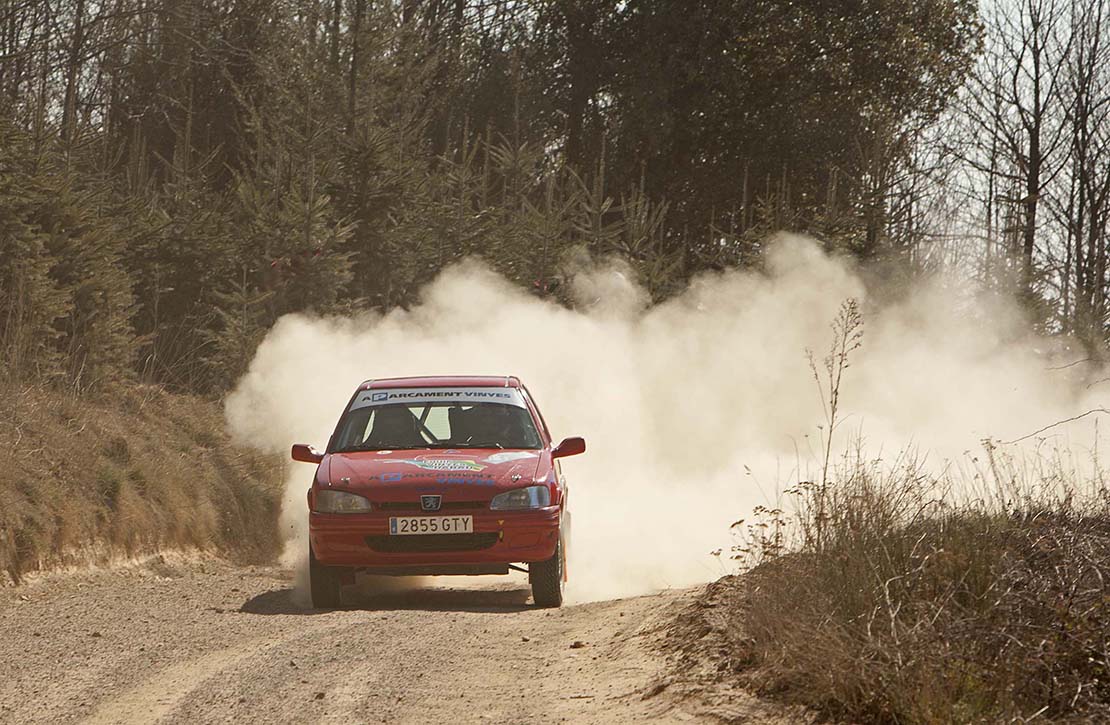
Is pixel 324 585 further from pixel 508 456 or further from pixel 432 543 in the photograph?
pixel 508 456

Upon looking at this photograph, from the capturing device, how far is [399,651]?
8.73m

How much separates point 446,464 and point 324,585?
52.7 inches

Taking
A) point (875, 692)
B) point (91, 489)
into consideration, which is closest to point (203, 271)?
point (91, 489)

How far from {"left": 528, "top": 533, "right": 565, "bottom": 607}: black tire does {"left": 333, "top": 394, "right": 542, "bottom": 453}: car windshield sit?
126cm

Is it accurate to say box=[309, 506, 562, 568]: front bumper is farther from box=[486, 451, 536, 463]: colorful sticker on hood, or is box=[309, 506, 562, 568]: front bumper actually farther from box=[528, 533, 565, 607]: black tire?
box=[486, 451, 536, 463]: colorful sticker on hood

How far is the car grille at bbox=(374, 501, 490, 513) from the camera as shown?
11.1 m

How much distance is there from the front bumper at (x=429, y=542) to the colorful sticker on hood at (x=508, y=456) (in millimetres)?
696

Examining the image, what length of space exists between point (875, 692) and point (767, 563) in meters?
2.67

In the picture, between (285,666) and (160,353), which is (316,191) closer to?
(160,353)

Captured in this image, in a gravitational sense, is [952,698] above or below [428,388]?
below

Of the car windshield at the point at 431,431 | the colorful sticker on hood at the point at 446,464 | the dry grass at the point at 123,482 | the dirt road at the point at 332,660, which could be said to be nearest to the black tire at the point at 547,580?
the dirt road at the point at 332,660

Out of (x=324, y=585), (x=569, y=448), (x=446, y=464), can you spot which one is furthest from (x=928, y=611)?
(x=324, y=585)

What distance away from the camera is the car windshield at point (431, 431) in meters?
12.3

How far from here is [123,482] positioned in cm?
1488
